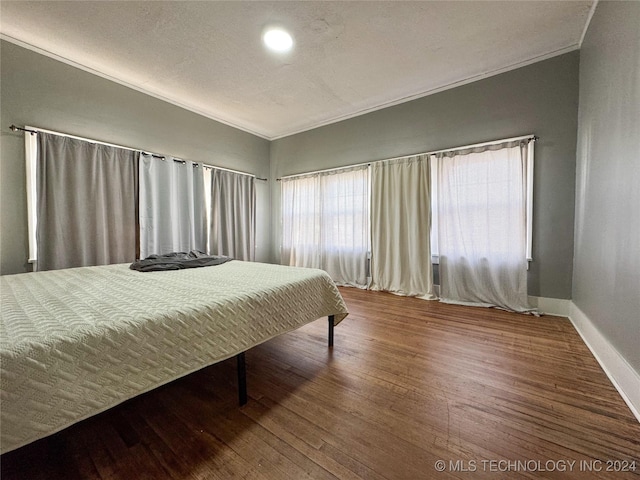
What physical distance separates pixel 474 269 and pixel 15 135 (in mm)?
4905

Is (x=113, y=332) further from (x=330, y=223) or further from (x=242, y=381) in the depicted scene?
(x=330, y=223)

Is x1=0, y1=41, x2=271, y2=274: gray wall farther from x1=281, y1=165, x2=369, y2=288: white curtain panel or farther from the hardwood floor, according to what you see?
the hardwood floor

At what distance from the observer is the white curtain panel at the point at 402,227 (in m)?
3.27

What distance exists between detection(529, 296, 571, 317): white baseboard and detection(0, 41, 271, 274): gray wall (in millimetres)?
4633

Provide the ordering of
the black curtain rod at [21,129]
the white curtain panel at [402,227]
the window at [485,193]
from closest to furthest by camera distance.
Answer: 1. the black curtain rod at [21,129]
2. the window at [485,193]
3. the white curtain panel at [402,227]

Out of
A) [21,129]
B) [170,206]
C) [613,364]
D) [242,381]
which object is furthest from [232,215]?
[613,364]

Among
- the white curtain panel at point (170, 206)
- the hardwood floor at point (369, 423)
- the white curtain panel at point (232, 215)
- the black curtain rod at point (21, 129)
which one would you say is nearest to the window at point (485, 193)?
the hardwood floor at point (369, 423)

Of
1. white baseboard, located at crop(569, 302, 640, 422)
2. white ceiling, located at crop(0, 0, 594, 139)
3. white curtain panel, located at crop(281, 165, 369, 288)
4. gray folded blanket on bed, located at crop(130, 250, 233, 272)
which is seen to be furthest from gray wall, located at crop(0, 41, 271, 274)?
white baseboard, located at crop(569, 302, 640, 422)

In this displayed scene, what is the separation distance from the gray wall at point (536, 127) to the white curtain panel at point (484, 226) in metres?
0.16

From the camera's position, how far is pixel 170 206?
3354mm

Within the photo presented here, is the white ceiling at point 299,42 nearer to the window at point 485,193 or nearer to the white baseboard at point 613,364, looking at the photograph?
the window at point 485,193

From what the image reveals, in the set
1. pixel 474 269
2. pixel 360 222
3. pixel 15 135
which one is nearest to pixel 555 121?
pixel 474 269

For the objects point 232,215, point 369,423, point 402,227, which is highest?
point 232,215

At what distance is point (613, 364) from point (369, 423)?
1555mm
